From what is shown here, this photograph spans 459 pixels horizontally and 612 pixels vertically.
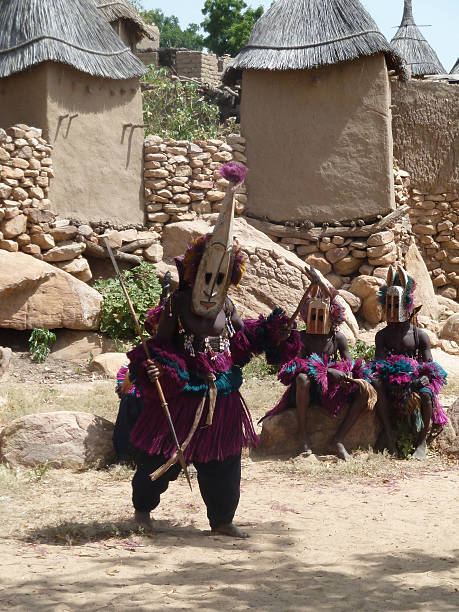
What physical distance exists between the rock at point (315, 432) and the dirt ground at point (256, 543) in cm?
16

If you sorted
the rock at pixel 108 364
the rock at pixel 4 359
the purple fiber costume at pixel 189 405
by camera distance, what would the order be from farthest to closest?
1. the rock at pixel 108 364
2. the rock at pixel 4 359
3. the purple fiber costume at pixel 189 405

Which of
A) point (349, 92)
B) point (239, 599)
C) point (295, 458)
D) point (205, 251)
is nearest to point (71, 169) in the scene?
point (349, 92)

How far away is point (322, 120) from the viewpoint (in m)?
12.5

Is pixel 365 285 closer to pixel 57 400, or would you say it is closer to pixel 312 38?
pixel 312 38

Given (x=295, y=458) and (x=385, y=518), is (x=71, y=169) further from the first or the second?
(x=385, y=518)

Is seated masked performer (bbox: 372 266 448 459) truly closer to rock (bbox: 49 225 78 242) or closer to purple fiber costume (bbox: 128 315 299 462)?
purple fiber costume (bbox: 128 315 299 462)

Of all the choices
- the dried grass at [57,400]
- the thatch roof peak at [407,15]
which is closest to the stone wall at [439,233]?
the dried grass at [57,400]

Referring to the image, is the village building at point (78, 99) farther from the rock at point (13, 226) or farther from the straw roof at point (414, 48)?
the straw roof at point (414, 48)

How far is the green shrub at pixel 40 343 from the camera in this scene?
9.69m

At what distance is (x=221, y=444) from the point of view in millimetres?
4738

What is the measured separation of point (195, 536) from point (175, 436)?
66 centimetres

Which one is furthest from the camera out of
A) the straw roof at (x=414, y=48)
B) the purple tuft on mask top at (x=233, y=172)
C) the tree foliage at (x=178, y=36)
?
the tree foliage at (x=178, y=36)

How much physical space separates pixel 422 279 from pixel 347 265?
186 centimetres

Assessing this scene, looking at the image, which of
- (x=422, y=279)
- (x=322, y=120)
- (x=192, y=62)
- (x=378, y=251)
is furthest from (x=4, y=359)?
(x=192, y=62)
